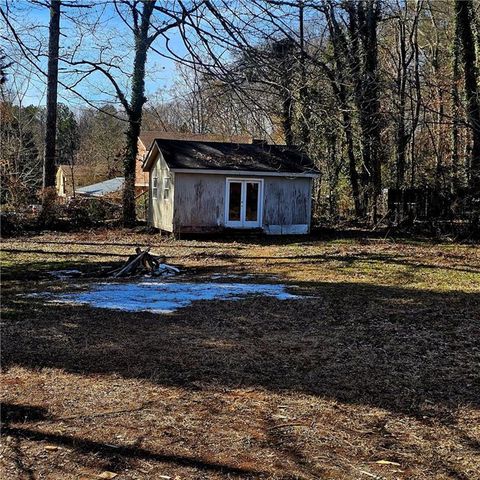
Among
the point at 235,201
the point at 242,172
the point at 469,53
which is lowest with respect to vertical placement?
the point at 235,201

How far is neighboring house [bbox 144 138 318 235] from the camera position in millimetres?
18734

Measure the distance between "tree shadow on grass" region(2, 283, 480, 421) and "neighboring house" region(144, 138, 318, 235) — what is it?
35.5 feet

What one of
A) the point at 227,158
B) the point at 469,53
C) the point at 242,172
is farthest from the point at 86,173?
the point at 469,53

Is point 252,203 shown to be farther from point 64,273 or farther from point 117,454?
point 117,454

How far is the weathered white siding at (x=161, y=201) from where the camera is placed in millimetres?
18984

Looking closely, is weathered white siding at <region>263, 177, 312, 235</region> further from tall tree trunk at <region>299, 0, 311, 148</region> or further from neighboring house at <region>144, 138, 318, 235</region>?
tall tree trunk at <region>299, 0, 311, 148</region>

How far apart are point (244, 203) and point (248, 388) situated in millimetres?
15223

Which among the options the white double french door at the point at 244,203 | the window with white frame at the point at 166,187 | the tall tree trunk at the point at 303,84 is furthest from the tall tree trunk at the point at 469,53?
the tall tree trunk at the point at 303,84

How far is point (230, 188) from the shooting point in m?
19.1

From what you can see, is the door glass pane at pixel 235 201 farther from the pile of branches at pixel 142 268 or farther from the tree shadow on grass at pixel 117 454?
the tree shadow on grass at pixel 117 454

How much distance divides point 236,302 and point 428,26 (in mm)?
19796

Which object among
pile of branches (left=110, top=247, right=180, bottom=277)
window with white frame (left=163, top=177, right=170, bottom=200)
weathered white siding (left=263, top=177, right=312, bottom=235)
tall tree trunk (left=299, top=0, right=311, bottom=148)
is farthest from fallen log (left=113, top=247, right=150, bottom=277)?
weathered white siding (left=263, top=177, right=312, bottom=235)

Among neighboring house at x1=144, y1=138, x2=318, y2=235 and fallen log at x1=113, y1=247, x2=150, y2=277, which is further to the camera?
neighboring house at x1=144, y1=138, x2=318, y2=235

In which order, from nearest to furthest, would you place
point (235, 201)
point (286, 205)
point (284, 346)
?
point (284, 346) → point (235, 201) → point (286, 205)
